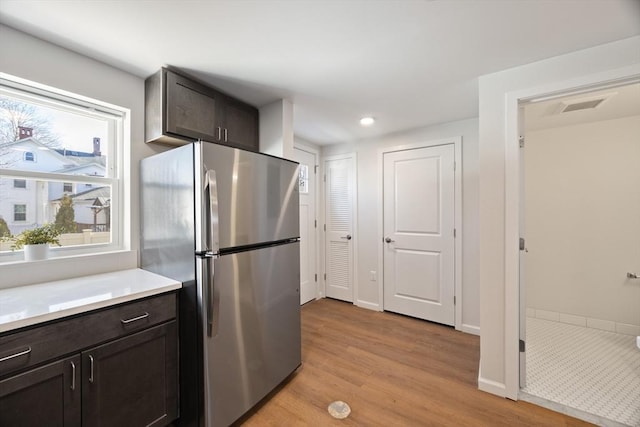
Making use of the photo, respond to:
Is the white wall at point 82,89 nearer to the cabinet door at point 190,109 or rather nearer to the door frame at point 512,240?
the cabinet door at point 190,109

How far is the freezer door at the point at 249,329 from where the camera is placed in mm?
1427

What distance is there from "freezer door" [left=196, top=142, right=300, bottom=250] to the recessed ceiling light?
1.17 m

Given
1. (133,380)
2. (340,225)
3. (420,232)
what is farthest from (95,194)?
(420,232)

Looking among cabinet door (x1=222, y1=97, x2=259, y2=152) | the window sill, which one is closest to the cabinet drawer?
the window sill

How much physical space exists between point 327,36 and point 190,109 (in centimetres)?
109

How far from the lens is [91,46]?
5.14ft

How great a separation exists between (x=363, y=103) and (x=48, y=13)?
6.76 ft

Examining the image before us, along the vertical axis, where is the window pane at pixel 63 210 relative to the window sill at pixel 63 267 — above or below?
above

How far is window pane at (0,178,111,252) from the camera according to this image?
5.03ft

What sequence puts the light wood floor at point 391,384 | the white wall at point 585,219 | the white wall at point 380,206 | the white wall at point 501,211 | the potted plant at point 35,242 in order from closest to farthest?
the potted plant at point 35,242 < the light wood floor at point 391,384 < the white wall at point 501,211 < the white wall at point 585,219 < the white wall at point 380,206

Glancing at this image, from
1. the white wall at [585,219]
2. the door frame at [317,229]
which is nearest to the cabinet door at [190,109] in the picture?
the door frame at [317,229]

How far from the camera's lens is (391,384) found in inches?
76.7

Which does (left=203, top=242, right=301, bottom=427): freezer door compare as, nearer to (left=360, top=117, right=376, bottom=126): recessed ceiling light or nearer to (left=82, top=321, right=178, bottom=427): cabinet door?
(left=82, top=321, right=178, bottom=427): cabinet door

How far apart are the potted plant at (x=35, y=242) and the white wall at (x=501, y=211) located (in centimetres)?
283
